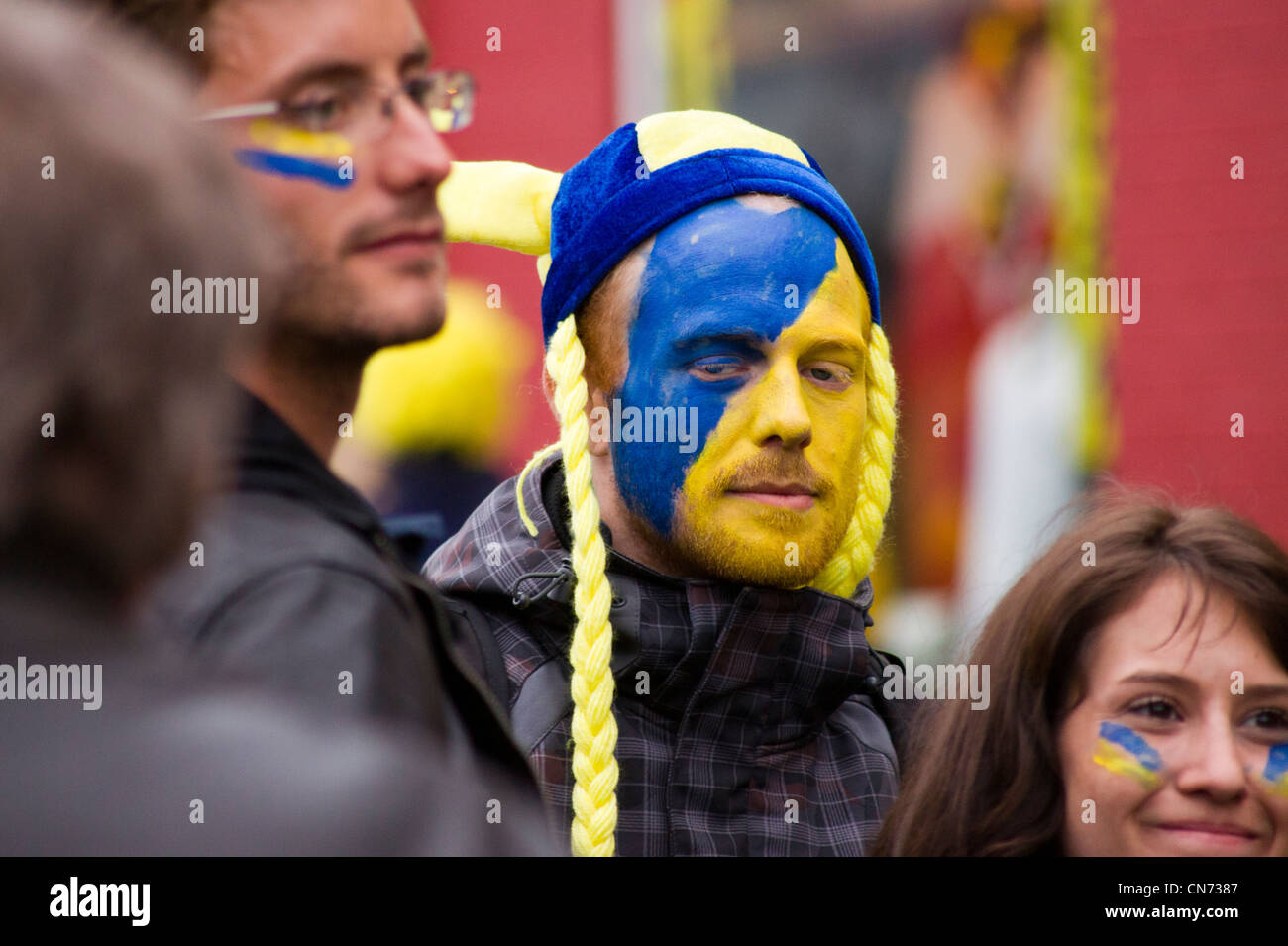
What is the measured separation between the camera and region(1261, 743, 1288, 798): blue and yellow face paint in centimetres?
168

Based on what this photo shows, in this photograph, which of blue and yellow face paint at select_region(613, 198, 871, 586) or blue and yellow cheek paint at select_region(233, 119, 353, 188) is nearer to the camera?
blue and yellow cheek paint at select_region(233, 119, 353, 188)

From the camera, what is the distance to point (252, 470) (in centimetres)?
129

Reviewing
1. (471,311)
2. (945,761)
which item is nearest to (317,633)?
(945,761)

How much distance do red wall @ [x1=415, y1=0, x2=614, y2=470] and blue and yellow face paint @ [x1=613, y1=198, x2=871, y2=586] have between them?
3.09 metres

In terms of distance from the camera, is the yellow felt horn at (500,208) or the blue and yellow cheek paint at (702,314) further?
the yellow felt horn at (500,208)

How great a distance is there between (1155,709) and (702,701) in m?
0.58

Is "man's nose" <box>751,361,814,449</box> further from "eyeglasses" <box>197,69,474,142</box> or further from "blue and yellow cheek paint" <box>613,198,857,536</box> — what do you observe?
"eyeglasses" <box>197,69,474,142</box>

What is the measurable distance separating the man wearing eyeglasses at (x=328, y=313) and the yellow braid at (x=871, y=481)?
812 mm

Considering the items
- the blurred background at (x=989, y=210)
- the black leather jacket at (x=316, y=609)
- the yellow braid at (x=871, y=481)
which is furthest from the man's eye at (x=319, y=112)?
the blurred background at (x=989, y=210)

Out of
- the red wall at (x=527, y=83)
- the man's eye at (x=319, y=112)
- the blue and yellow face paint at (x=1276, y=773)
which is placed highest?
the red wall at (x=527, y=83)

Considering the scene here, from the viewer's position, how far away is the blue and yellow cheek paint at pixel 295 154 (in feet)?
4.52

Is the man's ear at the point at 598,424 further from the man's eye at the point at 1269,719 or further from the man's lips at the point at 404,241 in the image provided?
the man's eye at the point at 1269,719

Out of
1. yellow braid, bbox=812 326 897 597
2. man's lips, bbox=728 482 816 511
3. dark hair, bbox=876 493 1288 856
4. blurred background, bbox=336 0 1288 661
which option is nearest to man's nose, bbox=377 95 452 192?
man's lips, bbox=728 482 816 511

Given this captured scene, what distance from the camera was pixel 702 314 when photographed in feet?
6.27
